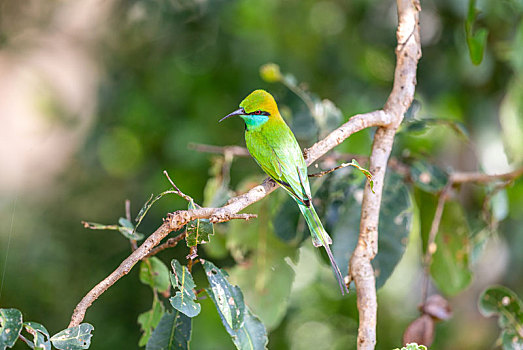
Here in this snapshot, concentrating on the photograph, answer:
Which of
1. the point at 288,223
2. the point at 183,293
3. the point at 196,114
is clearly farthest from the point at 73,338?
the point at 196,114

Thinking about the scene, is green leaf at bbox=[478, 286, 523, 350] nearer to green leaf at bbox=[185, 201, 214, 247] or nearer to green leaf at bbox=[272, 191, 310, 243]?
green leaf at bbox=[272, 191, 310, 243]

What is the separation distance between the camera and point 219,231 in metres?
1.42

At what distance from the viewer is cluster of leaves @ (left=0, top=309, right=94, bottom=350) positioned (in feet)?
2.15

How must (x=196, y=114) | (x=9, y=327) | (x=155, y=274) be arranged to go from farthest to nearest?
1. (x=196, y=114)
2. (x=155, y=274)
3. (x=9, y=327)

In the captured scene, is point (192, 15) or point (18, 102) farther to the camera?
point (18, 102)

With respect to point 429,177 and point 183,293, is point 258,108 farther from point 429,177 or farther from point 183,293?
point 429,177

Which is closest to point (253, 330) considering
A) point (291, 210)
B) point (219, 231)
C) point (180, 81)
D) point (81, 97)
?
point (291, 210)

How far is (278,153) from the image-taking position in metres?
0.93

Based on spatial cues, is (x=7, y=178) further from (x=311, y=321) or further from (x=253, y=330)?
(x=253, y=330)

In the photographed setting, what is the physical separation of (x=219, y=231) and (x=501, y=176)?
66cm

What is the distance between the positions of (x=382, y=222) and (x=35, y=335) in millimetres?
725

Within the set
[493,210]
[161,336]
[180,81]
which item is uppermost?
[180,81]

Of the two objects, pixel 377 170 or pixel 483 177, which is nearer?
pixel 377 170

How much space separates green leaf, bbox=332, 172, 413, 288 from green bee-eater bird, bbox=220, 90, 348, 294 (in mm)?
207
